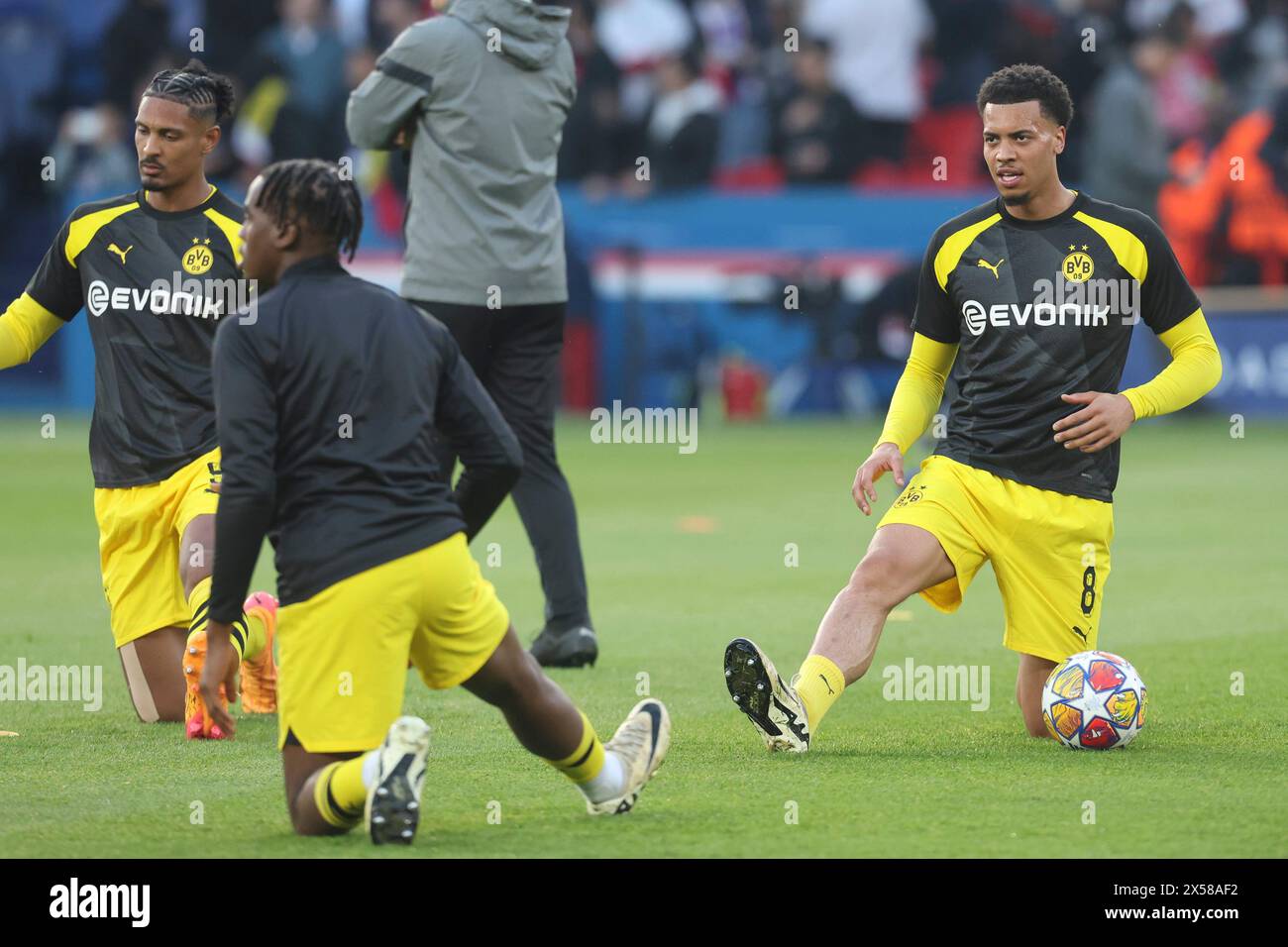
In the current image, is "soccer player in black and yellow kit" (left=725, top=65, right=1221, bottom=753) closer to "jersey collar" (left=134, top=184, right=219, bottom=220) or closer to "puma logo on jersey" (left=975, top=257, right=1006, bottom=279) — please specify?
"puma logo on jersey" (left=975, top=257, right=1006, bottom=279)

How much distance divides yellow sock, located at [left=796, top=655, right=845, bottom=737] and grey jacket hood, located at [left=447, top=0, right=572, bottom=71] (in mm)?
3270

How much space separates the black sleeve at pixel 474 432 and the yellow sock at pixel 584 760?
2.01 ft

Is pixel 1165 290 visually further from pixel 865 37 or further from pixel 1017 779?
pixel 865 37

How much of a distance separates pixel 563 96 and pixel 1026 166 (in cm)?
267

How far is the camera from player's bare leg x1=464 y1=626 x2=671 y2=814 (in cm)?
520

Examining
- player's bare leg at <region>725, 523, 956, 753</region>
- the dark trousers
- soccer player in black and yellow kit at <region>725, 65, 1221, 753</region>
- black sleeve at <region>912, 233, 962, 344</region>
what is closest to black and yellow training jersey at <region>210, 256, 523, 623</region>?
player's bare leg at <region>725, 523, 956, 753</region>

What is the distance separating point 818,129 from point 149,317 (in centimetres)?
1441

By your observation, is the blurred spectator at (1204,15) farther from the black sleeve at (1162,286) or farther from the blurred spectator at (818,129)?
the black sleeve at (1162,286)

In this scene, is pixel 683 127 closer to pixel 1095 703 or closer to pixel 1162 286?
pixel 1162 286

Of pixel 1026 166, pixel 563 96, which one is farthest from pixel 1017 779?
pixel 563 96

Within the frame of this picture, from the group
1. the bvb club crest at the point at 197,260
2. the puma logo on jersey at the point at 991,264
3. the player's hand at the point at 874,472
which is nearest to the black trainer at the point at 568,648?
the player's hand at the point at 874,472

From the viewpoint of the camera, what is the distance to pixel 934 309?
22.6ft

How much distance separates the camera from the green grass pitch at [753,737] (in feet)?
17.0

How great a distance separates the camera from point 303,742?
5.05 metres
